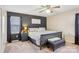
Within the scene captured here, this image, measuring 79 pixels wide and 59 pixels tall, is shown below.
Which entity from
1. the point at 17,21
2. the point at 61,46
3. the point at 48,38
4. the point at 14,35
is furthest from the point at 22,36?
the point at 61,46

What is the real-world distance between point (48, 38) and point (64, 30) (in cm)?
215

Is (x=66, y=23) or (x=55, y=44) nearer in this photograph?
(x=55, y=44)

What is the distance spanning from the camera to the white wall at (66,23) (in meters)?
5.52

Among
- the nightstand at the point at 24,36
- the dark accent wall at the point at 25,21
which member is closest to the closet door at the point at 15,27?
the dark accent wall at the point at 25,21

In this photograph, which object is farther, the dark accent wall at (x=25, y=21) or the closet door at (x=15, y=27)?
the closet door at (x=15, y=27)

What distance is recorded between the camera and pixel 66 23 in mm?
5922

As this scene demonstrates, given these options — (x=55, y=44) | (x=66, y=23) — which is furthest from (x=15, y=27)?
(x=66, y=23)

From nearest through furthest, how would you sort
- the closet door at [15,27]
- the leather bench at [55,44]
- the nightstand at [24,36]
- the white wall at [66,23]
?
the leather bench at [55,44], the white wall at [66,23], the closet door at [15,27], the nightstand at [24,36]

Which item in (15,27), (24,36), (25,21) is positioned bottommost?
(24,36)

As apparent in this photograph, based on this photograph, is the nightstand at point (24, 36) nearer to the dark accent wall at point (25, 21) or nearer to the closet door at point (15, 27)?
the closet door at point (15, 27)

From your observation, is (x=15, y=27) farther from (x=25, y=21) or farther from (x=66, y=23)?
(x=66, y=23)

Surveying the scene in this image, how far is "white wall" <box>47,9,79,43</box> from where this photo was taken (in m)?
5.52

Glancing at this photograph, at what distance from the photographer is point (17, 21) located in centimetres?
608

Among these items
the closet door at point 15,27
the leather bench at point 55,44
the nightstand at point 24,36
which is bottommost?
the leather bench at point 55,44
